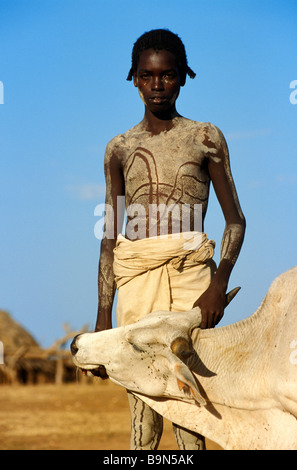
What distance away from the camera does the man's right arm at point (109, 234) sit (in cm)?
427

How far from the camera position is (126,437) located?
1295cm

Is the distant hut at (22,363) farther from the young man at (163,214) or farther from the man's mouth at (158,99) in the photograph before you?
the man's mouth at (158,99)

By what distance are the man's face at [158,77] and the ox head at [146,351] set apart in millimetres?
1225

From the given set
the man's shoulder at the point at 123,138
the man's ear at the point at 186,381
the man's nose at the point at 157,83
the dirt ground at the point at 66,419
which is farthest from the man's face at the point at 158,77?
the dirt ground at the point at 66,419

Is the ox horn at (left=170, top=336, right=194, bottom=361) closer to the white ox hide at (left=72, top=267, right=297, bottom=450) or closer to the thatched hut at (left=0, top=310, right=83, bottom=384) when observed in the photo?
the white ox hide at (left=72, top=267, right=297, bottom=450)

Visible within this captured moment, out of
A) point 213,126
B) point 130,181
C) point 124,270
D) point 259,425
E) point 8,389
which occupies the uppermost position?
point 213,126

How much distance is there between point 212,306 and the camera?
3795 mm

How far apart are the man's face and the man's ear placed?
155cm

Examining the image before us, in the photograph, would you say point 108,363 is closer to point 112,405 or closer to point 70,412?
point 70,412

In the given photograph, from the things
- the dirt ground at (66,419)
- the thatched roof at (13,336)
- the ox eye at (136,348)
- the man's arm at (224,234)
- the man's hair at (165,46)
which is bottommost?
the dirt ground at (66,419)

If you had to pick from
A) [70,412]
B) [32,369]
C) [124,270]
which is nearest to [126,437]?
[70,412]

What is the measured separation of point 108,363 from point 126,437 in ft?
31.6

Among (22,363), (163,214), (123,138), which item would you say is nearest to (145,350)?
(163,214)

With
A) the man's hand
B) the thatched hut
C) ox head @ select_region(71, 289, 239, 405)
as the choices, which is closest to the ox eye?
ox head @ select_region(71, 289, 239, 405)
